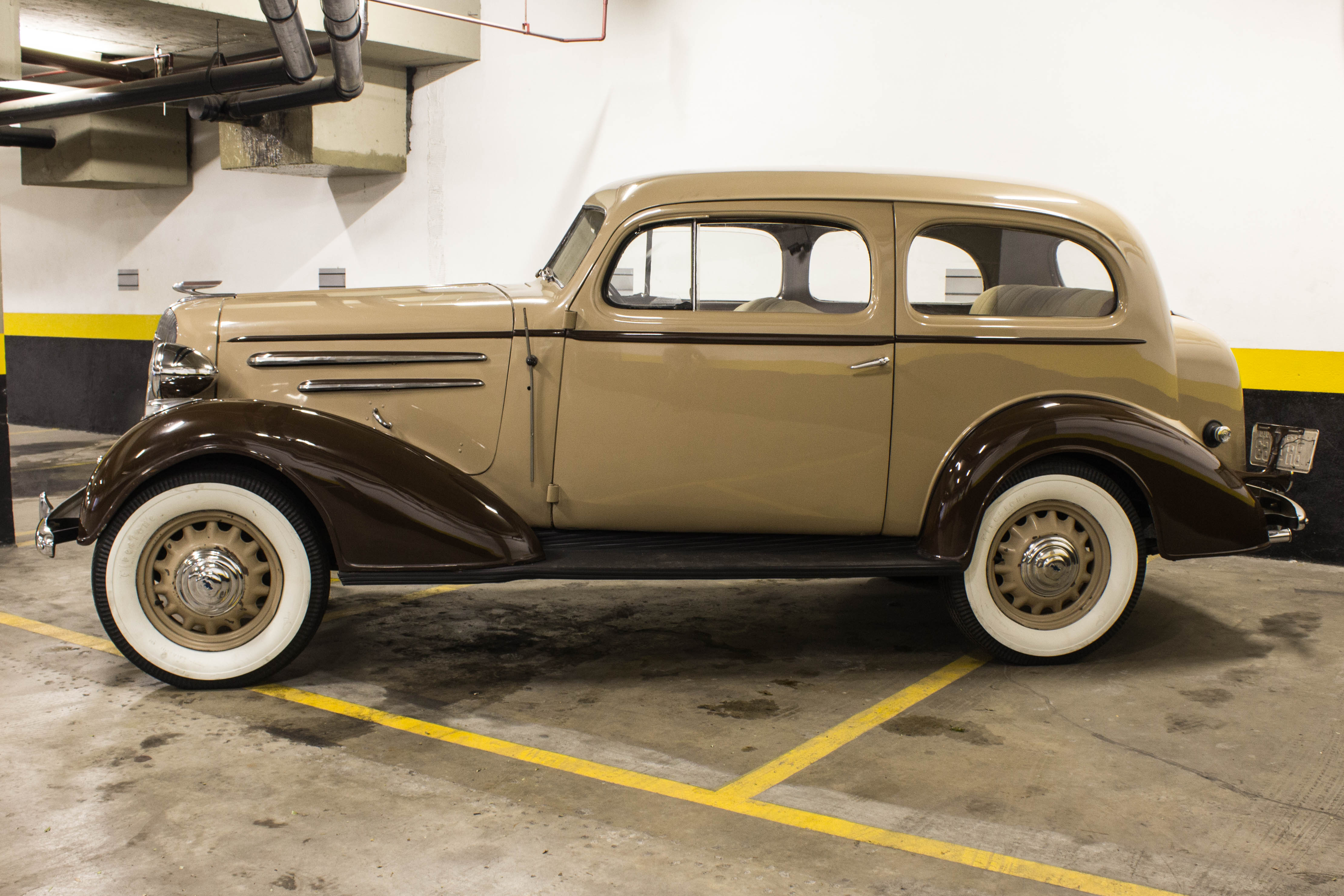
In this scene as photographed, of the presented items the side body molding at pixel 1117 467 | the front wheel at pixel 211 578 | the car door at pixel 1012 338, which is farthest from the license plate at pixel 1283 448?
the front wheel at pixel 211 578

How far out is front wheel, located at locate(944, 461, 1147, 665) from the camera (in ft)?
12.7

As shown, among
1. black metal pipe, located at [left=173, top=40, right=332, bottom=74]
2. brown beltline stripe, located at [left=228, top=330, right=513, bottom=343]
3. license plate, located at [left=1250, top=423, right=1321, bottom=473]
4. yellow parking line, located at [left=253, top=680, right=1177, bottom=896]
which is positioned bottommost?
yellow parking line, located at [left=253, top=680, right=1177, bottom=896]

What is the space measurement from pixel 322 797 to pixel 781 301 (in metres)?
2.41

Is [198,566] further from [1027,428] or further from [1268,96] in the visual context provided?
[1268,96]

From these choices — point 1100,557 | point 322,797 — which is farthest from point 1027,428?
point 322,797

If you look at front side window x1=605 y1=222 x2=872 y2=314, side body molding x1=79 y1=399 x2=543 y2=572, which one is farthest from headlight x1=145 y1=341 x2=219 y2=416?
front side window x1=605 y1=222 x2=872 y2=314

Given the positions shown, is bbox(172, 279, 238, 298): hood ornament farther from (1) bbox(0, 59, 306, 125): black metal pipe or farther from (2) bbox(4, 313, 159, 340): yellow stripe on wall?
(2) bbox(4, 313, 159, 340): yellow stripe on wall

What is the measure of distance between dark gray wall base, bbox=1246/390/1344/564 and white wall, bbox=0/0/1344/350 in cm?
31

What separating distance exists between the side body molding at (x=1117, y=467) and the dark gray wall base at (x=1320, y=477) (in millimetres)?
2216

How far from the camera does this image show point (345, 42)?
21.2 feet

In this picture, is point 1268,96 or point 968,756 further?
point 1268,96

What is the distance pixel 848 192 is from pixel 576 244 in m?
1.09

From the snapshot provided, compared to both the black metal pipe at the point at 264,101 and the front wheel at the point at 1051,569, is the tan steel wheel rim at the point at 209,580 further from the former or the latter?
the black metal pipe at the point at 264,101

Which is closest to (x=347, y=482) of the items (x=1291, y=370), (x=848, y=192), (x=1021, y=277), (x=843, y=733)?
(x=843, y=733)
